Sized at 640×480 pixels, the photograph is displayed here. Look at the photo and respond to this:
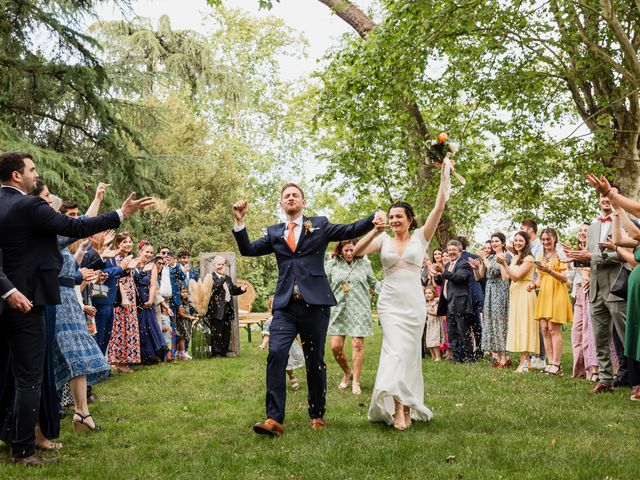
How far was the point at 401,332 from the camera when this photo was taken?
23.9ft

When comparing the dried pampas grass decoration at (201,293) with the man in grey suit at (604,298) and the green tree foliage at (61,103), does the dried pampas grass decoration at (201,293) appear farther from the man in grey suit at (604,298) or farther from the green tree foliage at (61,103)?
the man in grey suit at (604,298)

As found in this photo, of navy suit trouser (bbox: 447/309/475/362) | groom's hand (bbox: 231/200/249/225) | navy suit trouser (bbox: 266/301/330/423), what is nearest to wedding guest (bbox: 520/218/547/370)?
navy suit trouser (bbox: 447/309/475/362)

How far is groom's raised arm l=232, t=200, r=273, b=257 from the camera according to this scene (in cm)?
698

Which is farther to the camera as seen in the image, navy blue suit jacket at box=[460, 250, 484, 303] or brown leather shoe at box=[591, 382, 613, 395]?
navy blue suit jacket at box=[460, 250, 484, 303]

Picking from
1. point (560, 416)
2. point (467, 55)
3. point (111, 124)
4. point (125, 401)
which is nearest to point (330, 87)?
point (467, 55)

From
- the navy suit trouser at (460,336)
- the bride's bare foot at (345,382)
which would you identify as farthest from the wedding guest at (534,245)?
the bride's bare foot at (345,382)

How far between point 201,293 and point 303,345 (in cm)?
939

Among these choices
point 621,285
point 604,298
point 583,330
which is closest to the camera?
point 621,285

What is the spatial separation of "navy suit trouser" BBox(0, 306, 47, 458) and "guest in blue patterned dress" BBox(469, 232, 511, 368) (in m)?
9.01

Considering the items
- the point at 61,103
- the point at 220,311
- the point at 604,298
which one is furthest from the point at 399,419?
the point at 61,103

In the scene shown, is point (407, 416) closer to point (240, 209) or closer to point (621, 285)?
point (240, 209)

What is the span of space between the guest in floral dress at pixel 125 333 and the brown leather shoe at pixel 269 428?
710cm

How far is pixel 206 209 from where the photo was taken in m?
37.8

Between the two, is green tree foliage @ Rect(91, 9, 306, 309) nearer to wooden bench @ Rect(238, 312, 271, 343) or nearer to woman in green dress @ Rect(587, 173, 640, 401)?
wooden bench @ Rect(238, 312, 271, 343)
